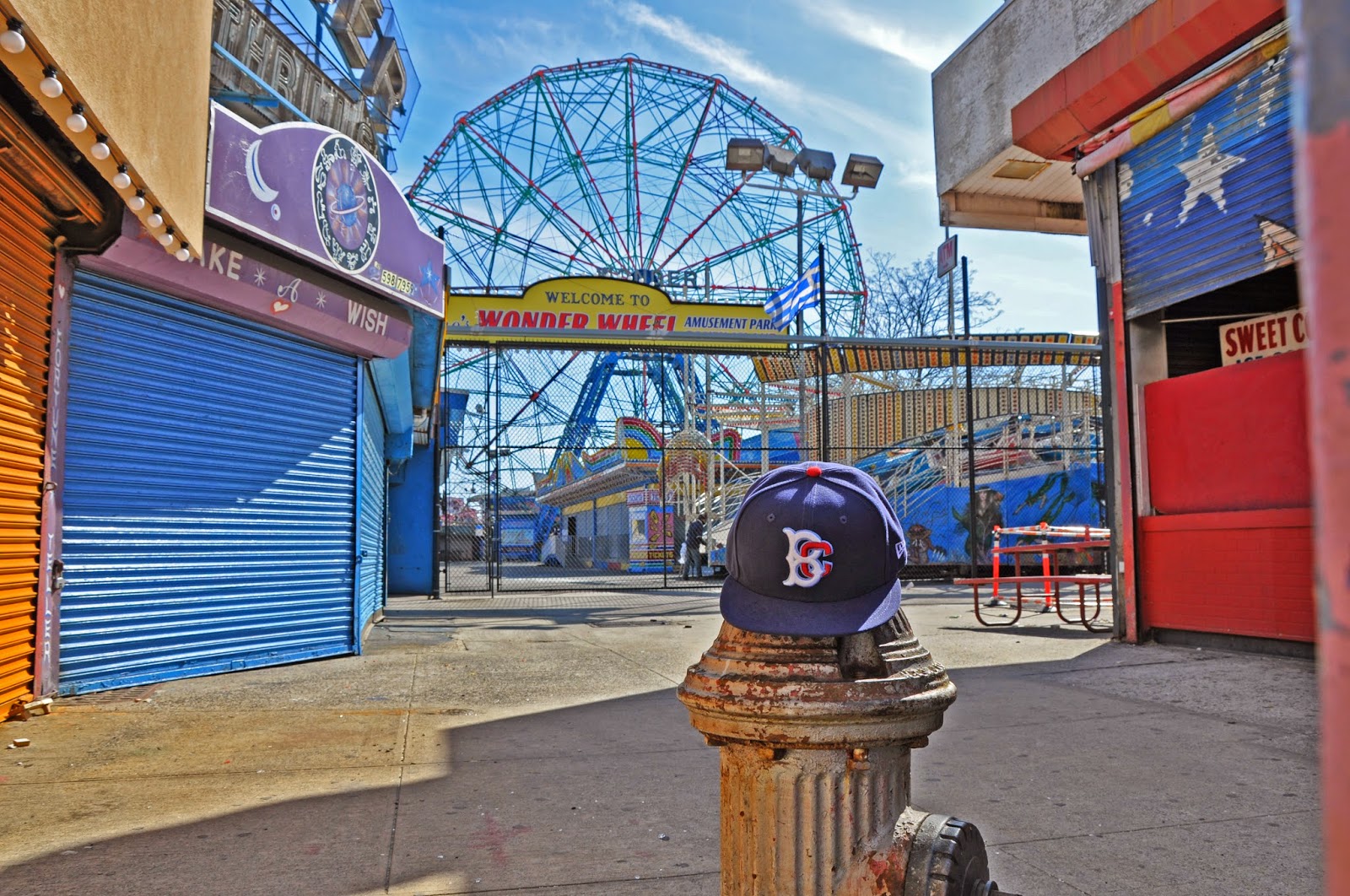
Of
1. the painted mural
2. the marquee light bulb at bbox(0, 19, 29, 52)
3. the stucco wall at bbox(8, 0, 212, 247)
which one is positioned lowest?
the painted mural

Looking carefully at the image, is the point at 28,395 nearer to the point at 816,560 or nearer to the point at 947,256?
the point at 816,560

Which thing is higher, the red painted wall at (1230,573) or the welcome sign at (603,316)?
the welcome sign at (603,316)

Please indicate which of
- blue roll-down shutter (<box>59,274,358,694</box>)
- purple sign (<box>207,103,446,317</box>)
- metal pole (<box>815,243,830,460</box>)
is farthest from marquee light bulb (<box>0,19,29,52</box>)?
metal pole (<box>815,243,830,460</box>)

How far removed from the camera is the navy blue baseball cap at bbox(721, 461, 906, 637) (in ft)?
7.34

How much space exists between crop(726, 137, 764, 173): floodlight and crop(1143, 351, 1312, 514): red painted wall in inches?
402

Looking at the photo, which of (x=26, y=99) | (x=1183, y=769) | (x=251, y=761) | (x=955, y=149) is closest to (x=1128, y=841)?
(x=1183, y=769)

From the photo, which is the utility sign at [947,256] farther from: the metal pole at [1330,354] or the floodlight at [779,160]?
the metal pole at [1330,354]

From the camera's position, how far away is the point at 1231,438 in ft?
26.4

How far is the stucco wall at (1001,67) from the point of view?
29.5ft

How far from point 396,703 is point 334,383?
3630 mm

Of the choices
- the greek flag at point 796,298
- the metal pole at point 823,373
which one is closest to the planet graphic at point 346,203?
the metal pole at point 823,373

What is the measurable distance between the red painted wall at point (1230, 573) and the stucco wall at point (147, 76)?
7.93 meters

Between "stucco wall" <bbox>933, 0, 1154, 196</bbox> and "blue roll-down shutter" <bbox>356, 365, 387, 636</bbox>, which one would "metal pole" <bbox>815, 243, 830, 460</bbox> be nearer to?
"stucco wall" <bbox>933, 0, 1154, 196</bbox>

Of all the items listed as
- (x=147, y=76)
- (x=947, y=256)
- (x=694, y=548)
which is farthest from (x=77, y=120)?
(x=694, y=548)
